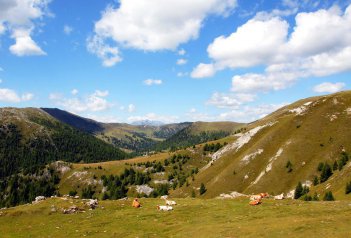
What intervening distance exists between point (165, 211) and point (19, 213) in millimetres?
26920

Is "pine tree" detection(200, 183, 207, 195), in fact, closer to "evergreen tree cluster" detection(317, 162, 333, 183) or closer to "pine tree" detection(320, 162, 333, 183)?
"evergreen tree cluster" detection(317, 162, 333, 183)

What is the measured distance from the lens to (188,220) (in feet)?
167

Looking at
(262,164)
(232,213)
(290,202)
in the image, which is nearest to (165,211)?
(232,213)

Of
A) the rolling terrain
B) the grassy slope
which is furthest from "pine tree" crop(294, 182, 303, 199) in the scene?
the grassy slope

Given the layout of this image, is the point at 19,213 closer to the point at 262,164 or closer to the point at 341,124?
the point at 262,164

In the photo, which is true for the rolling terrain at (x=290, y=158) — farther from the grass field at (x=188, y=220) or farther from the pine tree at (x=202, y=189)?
the grass field at (x=188, y=220)

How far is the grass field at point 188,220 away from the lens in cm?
3961

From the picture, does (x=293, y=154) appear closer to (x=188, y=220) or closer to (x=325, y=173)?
(x=325, y=173)

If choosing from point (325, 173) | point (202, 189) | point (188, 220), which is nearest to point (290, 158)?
point (325, 173)

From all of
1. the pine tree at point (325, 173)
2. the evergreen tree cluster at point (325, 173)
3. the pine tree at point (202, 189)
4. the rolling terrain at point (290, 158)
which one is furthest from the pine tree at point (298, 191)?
the pine tree at point (202, 189)

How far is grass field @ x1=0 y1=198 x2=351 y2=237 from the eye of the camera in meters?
39.6

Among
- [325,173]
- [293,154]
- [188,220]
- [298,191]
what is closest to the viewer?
[188,220]

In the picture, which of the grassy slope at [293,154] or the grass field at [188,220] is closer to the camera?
the grass field at [188,220]

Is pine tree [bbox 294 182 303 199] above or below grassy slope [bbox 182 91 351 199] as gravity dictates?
below
